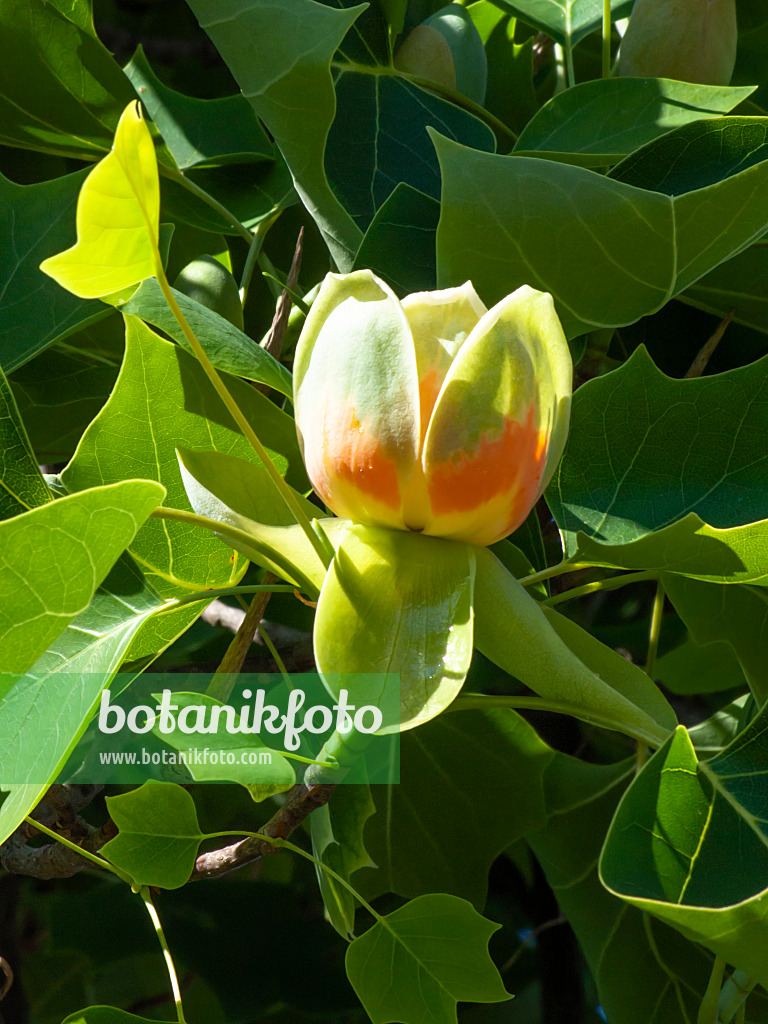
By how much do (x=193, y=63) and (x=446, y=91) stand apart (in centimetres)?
39

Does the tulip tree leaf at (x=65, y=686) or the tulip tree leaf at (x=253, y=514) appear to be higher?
the tulip tree leaf at (x=253, y=514)

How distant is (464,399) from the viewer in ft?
1.17

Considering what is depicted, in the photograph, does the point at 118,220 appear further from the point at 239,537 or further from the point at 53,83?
the point at 53,83

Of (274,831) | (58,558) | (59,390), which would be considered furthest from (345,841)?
(59,390)

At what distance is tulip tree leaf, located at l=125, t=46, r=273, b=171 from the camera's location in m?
0.69

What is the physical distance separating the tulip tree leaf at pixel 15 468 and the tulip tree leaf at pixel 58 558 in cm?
14

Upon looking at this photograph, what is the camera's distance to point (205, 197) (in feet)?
2.17

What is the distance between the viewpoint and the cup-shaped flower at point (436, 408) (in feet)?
1.17

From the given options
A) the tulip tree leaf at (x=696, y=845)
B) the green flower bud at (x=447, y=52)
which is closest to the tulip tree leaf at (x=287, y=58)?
the green flower bud at (x=447, y=52)

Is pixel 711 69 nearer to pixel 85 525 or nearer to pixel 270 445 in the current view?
pixel 270 445

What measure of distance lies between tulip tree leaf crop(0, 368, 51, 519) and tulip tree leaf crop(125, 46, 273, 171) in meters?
0.29

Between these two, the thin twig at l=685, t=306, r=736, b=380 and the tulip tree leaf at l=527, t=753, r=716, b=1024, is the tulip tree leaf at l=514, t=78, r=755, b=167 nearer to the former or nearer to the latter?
the thin twig at l=685, t=306, r=736, b=380

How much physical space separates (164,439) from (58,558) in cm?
→ 16

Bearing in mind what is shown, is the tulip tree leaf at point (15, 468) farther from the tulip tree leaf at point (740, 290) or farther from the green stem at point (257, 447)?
the tulip tree leaf at point (740, 290)
